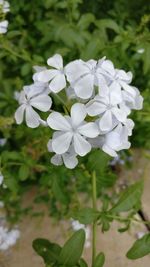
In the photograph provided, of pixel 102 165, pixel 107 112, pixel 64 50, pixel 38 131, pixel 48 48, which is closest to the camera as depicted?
pixel 107 112

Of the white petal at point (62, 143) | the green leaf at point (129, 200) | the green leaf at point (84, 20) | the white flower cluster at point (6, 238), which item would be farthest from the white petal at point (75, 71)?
the green leaf at point (84, 20)

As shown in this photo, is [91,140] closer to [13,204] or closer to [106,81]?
[106,81]

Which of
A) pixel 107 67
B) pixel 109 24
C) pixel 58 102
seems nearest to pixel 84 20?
pixel 109 24

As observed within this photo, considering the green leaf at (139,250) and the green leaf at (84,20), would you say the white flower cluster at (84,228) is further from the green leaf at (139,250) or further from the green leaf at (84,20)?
the green leaf at (84,20)

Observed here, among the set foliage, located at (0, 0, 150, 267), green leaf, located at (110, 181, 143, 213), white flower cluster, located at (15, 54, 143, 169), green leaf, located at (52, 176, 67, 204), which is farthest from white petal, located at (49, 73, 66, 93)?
green leaf, located at (52, 176, 67, 204)

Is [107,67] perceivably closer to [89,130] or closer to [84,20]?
[89,130]

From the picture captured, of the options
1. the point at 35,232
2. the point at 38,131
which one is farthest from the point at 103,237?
the point at 38,131

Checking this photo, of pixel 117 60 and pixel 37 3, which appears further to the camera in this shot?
pixel 37 3

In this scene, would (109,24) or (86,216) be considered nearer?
(86,216)
